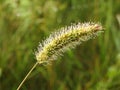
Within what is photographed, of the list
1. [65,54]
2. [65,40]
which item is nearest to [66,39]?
[65,40]

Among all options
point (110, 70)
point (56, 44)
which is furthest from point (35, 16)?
point (56, 44)

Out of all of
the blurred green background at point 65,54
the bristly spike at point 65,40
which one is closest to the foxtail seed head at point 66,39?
the bristly spike at point 65,40

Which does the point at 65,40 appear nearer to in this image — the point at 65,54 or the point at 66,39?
the point at 66,39

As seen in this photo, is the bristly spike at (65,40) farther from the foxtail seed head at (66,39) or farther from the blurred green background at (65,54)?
the blurred green background at (65,54)

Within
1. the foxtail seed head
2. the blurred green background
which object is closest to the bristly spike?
the foxtail seed head

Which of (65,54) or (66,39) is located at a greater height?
(66,39)

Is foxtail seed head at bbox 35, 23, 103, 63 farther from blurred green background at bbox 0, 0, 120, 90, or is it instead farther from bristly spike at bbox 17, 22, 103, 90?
blurred green background at bbox 0, 0, 120, 90

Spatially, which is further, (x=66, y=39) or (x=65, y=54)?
(x=65, y=54)
